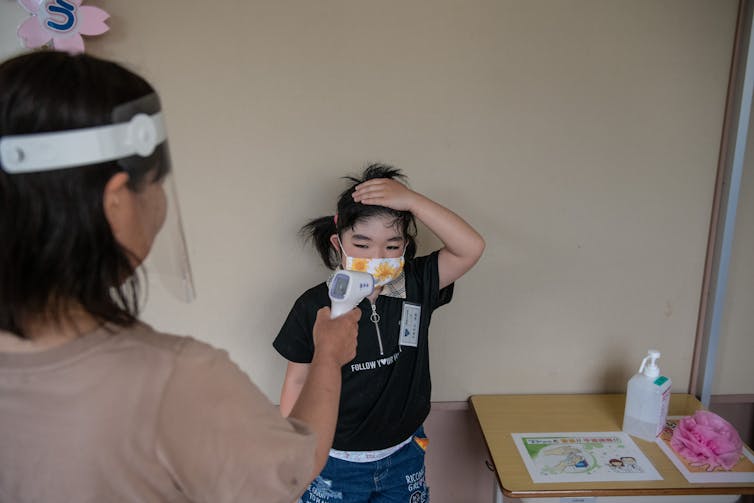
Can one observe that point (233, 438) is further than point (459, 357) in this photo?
No

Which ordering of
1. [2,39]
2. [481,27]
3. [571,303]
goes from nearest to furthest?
[2,39]
[481,27]
[571,303]

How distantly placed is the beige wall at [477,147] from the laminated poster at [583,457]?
33 cm

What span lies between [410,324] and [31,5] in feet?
4.56

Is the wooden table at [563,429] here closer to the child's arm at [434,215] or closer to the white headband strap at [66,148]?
the child's arm at [434,215]

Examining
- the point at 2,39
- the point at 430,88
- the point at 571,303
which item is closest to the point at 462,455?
the point at 571,303

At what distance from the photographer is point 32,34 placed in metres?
1.52

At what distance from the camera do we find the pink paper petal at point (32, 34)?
151 cm

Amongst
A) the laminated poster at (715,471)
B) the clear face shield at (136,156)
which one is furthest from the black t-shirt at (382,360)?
the laminated poster at (715,471)

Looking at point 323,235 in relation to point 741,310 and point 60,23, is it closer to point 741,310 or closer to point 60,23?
point 60,23

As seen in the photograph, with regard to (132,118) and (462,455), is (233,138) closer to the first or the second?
(132,118)

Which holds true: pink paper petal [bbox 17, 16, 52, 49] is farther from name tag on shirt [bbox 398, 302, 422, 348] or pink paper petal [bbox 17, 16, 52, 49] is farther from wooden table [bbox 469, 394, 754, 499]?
wooden table [bbox 469, 394, 754, 499]

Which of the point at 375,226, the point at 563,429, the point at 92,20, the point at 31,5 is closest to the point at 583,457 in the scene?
the point at 563,429

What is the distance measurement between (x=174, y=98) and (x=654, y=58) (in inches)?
59.5

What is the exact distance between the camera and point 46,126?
647 millimetres
